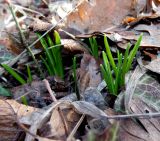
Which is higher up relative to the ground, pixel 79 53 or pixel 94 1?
pixel 94 1

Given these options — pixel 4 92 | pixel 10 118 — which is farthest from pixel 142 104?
pixel 4 92

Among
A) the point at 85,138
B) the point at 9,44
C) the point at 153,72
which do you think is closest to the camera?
the point at 85,138

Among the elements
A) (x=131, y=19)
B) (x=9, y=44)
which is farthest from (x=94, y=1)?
(x=9, y=44)

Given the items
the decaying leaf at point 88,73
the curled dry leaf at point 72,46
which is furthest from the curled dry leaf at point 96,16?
the decaying leaf at point 88,73

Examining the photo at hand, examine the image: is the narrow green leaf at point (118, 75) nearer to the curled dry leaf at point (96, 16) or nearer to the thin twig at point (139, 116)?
the thin twig at point (139, 116)

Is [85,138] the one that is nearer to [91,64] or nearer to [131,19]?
[91,64]

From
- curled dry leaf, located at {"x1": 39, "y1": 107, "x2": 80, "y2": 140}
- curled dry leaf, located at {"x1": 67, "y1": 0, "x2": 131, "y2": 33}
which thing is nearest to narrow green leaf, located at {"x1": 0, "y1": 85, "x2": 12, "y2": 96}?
curled dry leaf, located at {"x1": 39, "y1": 107, "x2": 80, "y2": 140}

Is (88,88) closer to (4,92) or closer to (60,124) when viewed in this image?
(60,124)

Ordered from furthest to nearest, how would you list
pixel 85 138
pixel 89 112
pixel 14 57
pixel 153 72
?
pixel 14 57, pixel 153 72, pixel 89 112, pixel 85 138

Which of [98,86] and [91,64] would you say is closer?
[98,86]
